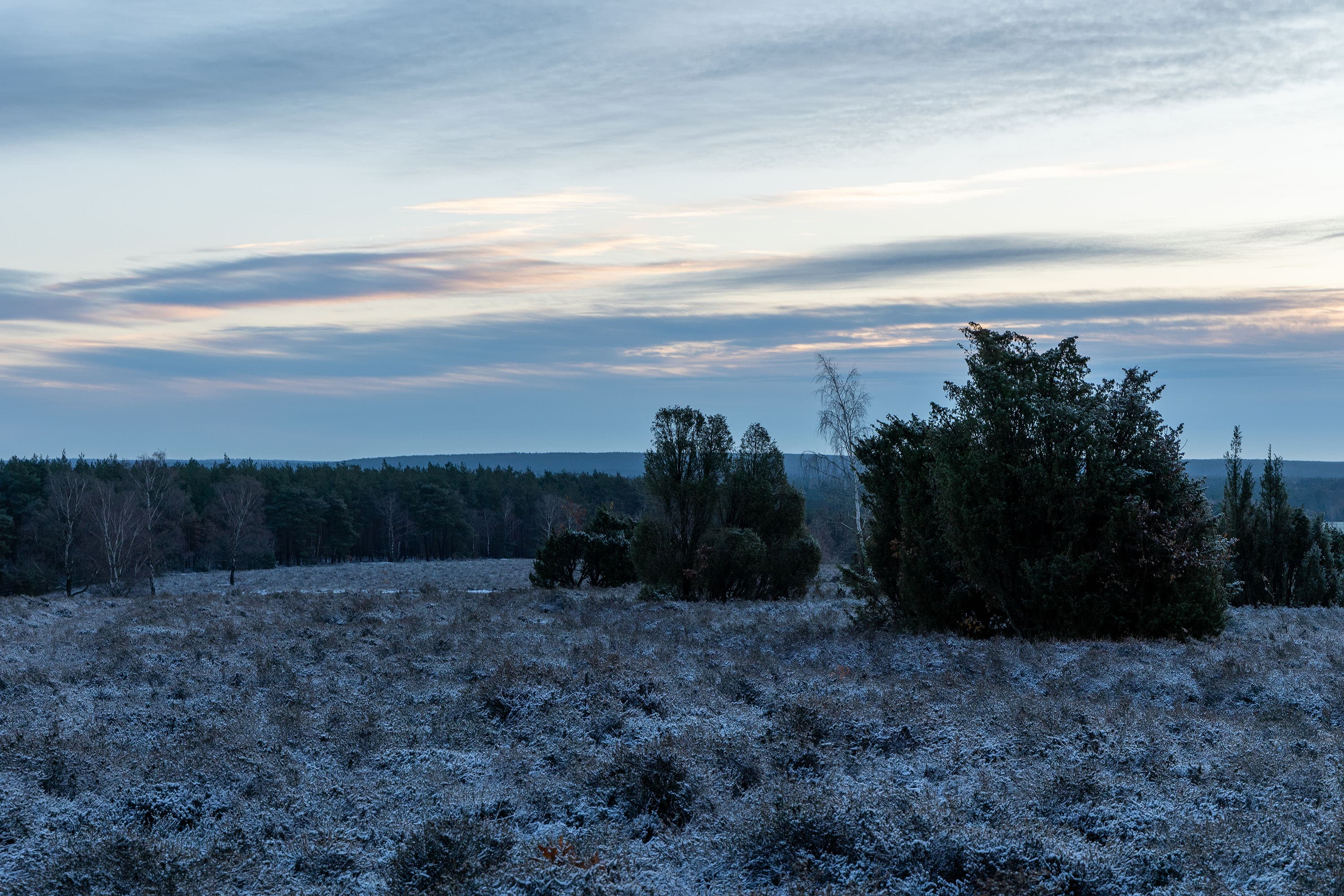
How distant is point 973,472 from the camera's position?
586 inches

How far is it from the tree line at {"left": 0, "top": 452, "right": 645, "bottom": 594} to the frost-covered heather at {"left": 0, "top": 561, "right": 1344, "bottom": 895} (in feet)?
76.5

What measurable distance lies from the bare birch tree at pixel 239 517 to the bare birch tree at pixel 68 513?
7040 millimetres

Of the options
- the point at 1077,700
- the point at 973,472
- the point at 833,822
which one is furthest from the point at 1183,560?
the point at 833,822

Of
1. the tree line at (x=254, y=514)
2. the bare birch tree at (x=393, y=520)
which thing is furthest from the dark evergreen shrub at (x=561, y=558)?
the bare birch tree at (x=393, y=520)

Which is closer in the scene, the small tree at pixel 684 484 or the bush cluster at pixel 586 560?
the small tree at pixel 684 484

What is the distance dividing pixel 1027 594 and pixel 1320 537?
54.9 ft

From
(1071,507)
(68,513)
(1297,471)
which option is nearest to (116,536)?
(68,513)

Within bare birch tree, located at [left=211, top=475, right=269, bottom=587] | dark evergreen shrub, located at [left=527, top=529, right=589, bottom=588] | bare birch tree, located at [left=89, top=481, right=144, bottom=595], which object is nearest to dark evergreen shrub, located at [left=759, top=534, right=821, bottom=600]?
dark evergreen shrub, located at [left=527, top=529, right=589, bottom=588]

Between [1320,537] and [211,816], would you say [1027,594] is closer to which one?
[211,816]

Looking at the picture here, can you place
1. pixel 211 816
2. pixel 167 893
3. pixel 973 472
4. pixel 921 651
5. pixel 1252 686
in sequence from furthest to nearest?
pixel 973 472 → pixel 921 651 → pixel 1252 686 → pixel 211 816 → pixel 167 893

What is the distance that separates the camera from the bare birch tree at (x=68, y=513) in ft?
147

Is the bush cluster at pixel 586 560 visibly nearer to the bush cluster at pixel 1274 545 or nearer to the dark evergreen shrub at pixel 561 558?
the dark evergreen shrub at pixel 561 558

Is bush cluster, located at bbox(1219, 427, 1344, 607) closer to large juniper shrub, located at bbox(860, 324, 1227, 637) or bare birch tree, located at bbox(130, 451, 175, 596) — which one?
large juniper shrub, located at bbox(860, 324, 1227, 637)

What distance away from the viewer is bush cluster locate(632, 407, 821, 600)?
25641 millimetres
